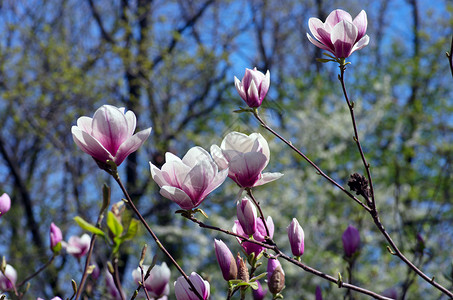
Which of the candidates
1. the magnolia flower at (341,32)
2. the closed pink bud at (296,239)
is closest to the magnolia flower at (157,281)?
the closed pink bud at (296,239)

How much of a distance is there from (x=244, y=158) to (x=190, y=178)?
0.10 meters

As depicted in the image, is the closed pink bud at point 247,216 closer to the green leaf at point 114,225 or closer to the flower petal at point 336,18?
the green leaf at point 114,225

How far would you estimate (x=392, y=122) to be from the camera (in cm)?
660

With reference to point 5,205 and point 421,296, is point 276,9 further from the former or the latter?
point 5,205

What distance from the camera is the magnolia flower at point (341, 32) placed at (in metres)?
0.98

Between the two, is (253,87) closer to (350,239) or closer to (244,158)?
(244,158)

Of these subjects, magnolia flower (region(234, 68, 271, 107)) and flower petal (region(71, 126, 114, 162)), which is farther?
magnolia flower (region(234, 68, 271, 107))

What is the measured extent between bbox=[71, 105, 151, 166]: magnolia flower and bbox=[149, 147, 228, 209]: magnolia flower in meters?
0.05

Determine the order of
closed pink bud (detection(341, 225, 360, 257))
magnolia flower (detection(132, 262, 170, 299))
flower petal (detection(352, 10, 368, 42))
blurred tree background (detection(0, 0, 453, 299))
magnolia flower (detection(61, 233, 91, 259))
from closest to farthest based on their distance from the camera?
flower petal (detection(352, 10, 368, 42)), magnolia flower (detection(132, 262, 170, 299)), closed pink bud (detection(341, 225, 360, 257)), magnolia flower (detection(61, 233, 91, 259)), blurred tree background (detection(0, 0, 453, 299))

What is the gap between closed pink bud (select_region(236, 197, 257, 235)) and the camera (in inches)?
35.3

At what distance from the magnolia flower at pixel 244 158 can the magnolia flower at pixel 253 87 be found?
147mm

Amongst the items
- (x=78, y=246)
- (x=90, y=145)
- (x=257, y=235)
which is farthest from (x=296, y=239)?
(x=78, y=246)

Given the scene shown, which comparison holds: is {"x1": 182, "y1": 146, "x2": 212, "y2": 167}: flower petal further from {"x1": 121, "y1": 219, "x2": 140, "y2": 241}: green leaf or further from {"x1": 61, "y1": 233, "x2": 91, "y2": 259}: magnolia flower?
{"x1": 61, "y1": 233, "x2": 91, "y2": 259}: magnolia flower

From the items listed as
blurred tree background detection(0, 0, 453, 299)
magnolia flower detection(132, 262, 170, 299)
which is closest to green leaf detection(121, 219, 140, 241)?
magnolia flower detection(132, 262, 170, 299)
